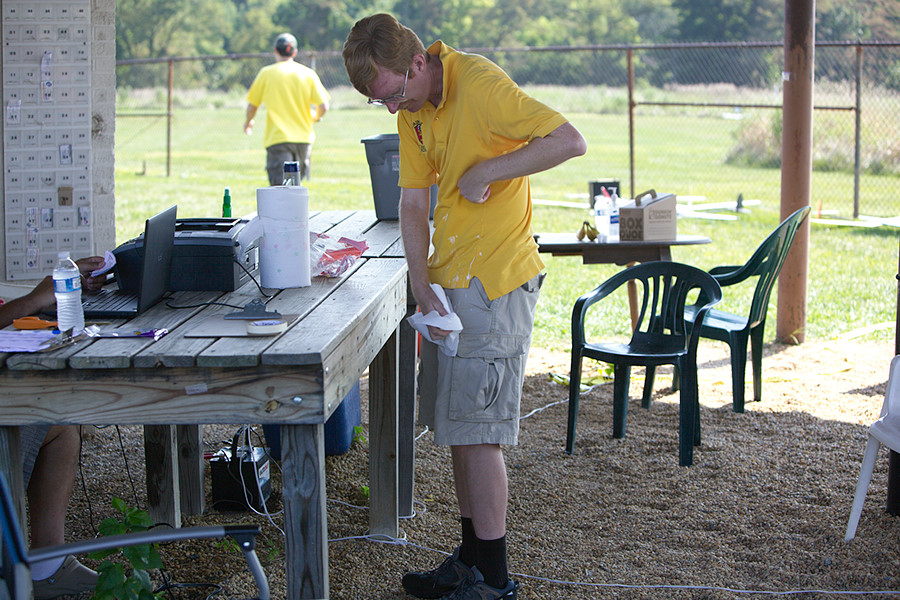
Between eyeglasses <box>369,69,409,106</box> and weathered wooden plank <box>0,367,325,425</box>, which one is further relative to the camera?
eyeglasses <box>369,69,409,106</box>

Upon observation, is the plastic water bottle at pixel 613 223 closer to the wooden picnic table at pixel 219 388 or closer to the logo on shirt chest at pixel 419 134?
the logo on shirt chest at pixel 419 134

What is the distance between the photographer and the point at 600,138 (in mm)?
20469

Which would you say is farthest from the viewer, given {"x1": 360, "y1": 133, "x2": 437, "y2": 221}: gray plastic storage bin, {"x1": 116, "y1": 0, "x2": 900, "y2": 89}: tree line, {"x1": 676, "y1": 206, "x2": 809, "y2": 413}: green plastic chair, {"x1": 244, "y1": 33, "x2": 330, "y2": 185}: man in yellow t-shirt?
{"x1": 116, "y1": 0, "x2": 900, "y2": 89}: tree line

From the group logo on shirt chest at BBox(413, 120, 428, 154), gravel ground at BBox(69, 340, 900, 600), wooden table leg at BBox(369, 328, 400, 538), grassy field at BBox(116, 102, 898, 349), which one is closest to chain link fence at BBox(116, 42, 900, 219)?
grassy field at BBox(116, 102, 898, 349)

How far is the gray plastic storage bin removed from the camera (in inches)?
161

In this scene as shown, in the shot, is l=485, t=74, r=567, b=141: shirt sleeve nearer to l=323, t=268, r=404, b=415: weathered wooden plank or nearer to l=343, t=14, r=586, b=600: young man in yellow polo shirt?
l=343, t=14, r=586, b=600: young man in yellow polo shirt

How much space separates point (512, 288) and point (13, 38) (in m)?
2.67

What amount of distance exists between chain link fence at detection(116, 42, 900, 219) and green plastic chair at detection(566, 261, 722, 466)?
16.8 ft

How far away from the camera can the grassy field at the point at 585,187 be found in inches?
277

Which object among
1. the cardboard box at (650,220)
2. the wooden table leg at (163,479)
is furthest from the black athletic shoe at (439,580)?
the cardboard box at (650,220)

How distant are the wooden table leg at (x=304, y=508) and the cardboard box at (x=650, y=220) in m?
3.20

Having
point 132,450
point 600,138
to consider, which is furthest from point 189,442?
point 600,138

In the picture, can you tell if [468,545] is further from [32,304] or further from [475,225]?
[32,304]

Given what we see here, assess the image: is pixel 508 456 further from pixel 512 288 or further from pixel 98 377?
pixel 98 377
